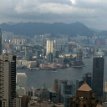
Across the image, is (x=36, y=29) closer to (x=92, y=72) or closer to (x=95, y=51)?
(x=95, y=51)

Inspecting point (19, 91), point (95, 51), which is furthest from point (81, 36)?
point (19, 91)

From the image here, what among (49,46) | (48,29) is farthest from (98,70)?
(48,29)

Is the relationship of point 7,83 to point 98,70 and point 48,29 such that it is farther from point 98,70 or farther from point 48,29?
point 48,29

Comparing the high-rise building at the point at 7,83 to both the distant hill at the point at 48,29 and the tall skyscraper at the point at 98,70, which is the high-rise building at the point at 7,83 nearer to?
the tall skyscraper at the point at 98,70

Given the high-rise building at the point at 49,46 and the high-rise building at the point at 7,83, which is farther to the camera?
the high-rise building at the point at 49,46

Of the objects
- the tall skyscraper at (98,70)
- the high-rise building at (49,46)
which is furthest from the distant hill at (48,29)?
the tall skyscraper at (98,70)

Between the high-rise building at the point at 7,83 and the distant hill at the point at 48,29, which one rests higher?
the distant hill at the point at 48,29
